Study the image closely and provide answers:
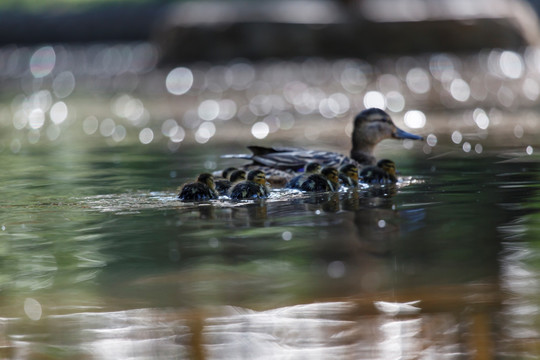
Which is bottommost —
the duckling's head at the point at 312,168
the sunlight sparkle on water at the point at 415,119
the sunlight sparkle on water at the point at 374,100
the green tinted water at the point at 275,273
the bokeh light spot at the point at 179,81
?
the green tinted water at the point at 275,273

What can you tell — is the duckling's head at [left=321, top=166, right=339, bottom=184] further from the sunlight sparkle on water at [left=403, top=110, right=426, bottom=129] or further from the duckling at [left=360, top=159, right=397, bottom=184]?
the sunlight sparkle on water at [left=403, top=110, right=426, bottom=129]

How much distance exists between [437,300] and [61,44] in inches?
1248

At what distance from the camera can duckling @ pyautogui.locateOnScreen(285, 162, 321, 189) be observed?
7.44 metres

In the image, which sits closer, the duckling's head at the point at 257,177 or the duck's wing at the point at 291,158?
the duckling's head at the point at 257,177

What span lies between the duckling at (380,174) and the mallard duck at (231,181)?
91cm

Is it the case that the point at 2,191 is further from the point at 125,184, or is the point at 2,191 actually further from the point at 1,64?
the point at 1,64

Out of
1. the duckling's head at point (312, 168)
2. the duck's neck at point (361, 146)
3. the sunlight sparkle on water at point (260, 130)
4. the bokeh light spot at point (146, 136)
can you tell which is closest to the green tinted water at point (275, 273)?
the duckling's head at point (312, 168)

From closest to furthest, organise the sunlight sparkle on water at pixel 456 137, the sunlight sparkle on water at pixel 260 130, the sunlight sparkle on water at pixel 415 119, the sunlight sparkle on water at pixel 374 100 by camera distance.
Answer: the sunlight sparkle on water at pixel 456 137
the sunlight sparkle on water at pixel 260 130
the sunlight sparkle on water at pixel 415 119
the sunlight sparkle on water at pixel 374 100

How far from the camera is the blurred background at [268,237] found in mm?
3834

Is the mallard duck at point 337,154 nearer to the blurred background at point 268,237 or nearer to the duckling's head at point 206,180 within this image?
the blurred background at point 268,237

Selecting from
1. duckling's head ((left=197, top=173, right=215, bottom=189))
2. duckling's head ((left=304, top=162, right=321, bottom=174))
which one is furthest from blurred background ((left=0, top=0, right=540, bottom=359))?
duckling's head ((left=304, top=162, right=321, bottom=174))

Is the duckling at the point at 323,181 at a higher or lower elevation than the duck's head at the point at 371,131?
lower

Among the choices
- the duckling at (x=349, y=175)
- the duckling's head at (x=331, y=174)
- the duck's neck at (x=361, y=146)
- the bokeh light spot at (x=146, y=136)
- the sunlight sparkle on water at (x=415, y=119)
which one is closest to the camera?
the duckling's head at (x=331, y=174)

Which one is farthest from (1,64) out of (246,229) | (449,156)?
(246,229)
